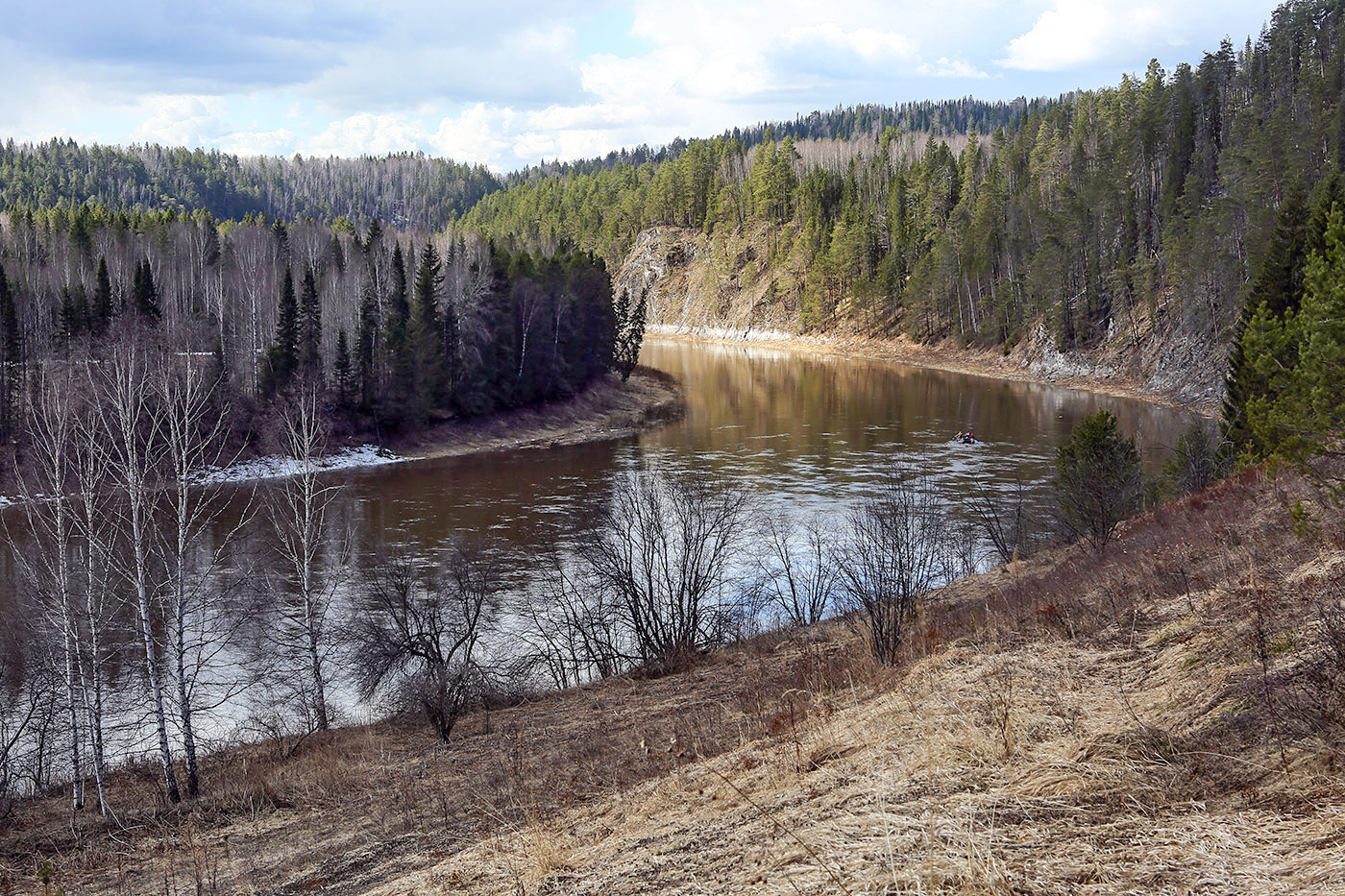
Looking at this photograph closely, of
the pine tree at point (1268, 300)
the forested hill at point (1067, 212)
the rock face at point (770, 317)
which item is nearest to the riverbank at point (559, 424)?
the pine tree at point (1268, 300)

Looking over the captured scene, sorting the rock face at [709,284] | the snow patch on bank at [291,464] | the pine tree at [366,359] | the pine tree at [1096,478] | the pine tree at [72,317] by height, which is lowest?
the snow patch on bank at [291,464]

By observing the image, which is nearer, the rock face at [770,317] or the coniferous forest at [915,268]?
the coniferous forest at [915,268]

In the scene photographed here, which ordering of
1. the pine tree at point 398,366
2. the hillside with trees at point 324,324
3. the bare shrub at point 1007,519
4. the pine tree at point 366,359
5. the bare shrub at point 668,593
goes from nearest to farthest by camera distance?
the bare shrub at point 668,593
the bare shrub at point 1007,519
the hillside with trees at point 324,324
the pine tree at point 398,366
the pine tree at point 366,359

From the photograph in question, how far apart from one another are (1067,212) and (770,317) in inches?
2314

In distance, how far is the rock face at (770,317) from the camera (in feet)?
243

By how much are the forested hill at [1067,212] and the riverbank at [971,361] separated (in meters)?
2.74

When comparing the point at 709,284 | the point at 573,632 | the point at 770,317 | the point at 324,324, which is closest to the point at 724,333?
the point at 770,317

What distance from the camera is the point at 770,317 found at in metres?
151

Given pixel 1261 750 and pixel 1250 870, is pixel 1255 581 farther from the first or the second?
pixel 1250 870

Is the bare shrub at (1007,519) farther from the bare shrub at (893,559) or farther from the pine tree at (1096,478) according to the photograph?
the pine tree at (1096,478)

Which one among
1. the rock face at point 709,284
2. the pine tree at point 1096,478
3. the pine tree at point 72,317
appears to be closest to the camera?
the pine tree at point 1096,478

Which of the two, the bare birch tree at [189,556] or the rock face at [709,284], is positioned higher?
the rock face at [709,284]

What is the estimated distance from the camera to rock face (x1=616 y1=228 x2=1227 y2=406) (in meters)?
73.9

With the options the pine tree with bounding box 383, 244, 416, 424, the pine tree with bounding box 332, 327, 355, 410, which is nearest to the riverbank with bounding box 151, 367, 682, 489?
the pine tree with bounding box 383, 244, 416, 424
